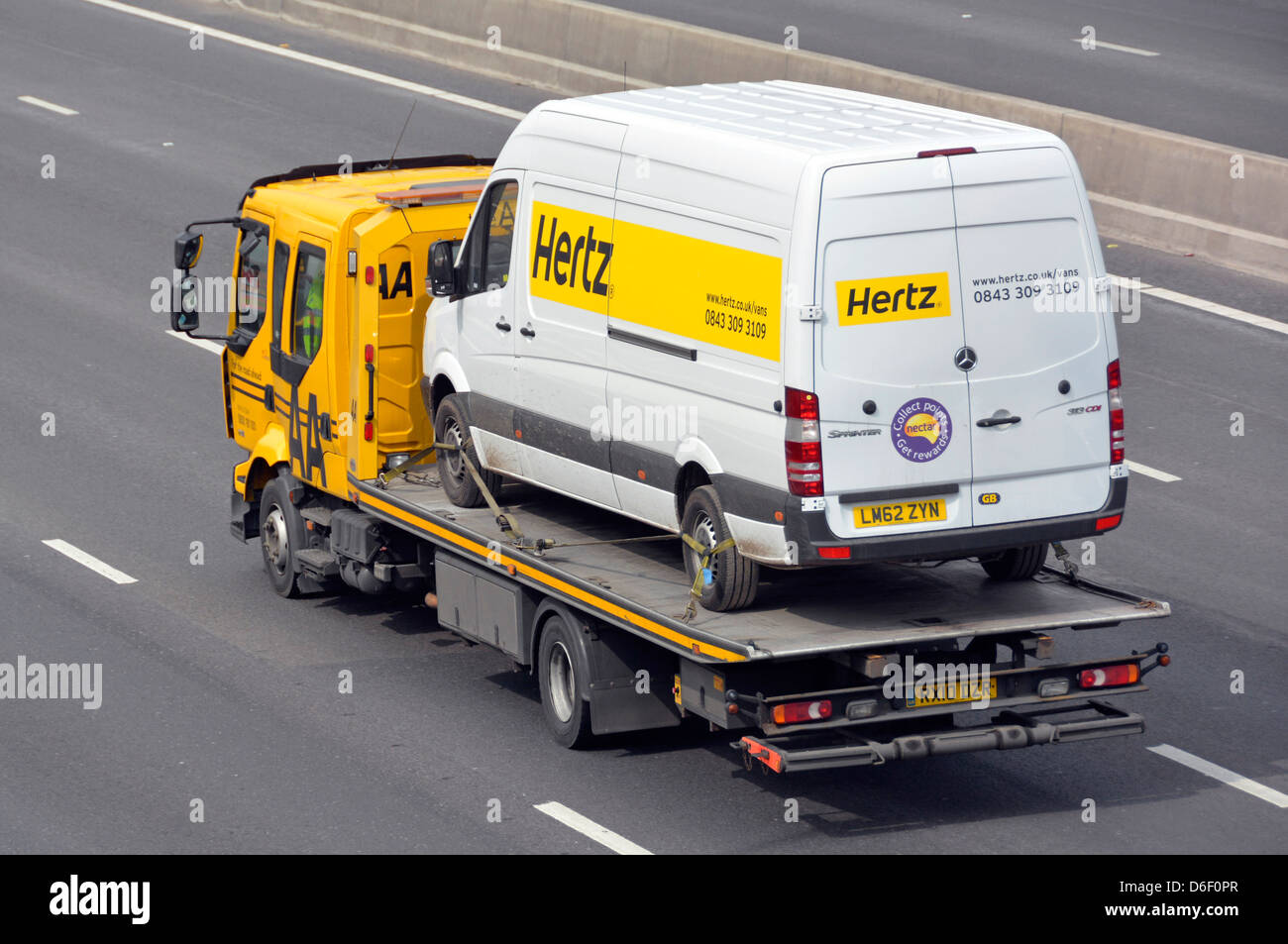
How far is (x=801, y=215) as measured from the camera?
10.2 metres

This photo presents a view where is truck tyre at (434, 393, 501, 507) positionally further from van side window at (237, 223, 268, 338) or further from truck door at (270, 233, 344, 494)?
van side window at (237, 223, 268, 338)

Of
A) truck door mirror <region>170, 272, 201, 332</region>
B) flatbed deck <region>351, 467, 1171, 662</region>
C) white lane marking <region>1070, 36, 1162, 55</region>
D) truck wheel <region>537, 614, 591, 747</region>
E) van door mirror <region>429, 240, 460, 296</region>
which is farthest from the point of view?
white lane marking <region>1070, 36, 1162, 55</region>

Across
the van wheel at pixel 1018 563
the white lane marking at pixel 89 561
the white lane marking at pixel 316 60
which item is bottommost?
the white lane marking at pixel 89 561

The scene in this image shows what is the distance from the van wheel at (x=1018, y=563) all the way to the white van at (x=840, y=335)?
1 cm

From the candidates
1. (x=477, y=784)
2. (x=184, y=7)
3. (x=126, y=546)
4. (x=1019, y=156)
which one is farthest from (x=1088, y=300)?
(x=184, y=7)

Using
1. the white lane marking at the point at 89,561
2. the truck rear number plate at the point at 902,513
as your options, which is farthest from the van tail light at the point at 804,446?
the white lane marking at the point at 89,561

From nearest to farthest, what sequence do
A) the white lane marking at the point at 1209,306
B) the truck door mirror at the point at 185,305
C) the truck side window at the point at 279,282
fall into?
1. the truck side window at the point at 279,282
2. the truck door mirror at the point at 185,305
3. the white lane marking at the point at 1209,306

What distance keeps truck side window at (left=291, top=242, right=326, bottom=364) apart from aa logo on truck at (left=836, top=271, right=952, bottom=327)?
4.68 m

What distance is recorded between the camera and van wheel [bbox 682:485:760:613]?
10.9 meters

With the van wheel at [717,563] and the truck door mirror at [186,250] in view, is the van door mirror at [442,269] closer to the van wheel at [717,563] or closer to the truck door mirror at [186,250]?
the truck door mirror at [186,250]

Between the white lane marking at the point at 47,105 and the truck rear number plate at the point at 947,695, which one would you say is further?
the white lane marking at the point at 47,105

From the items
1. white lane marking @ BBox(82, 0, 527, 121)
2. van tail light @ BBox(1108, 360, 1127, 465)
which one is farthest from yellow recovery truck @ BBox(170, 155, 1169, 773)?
white lane marking @ BBox(82, 0, 527, 121)

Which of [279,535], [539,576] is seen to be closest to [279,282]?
[279,535]

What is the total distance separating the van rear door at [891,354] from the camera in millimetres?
10242
